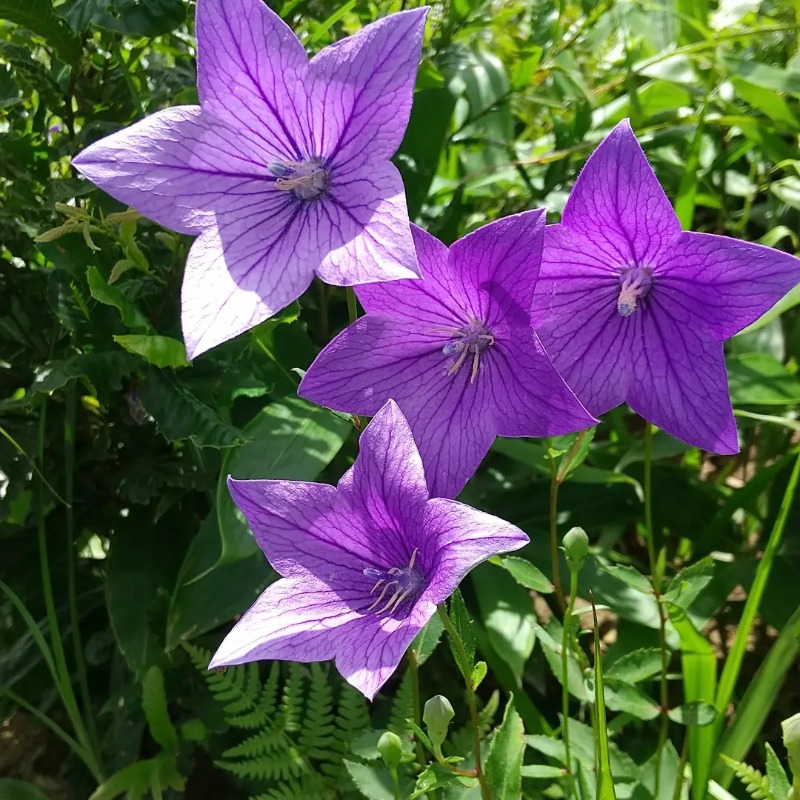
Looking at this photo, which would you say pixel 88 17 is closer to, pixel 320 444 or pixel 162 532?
pixel 320 444

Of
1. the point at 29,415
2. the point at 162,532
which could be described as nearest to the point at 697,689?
the point at 162,532

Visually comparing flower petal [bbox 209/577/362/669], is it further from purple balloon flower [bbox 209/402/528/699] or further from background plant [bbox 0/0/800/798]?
background plant [bbox 0/0/800/798]

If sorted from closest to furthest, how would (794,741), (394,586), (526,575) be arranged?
(794,741), (394,586), (526,575)

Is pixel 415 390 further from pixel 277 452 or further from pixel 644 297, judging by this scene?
pixel 277 452

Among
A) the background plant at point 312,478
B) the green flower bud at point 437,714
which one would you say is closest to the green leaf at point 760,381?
the background plant at point 312,478

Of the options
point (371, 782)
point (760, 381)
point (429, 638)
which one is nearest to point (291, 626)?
point (429, 638)
